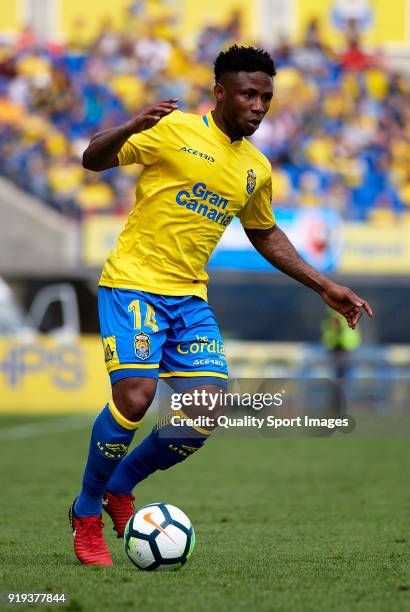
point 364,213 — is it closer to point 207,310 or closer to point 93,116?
point 93,116

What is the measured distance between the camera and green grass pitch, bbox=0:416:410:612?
392 cm

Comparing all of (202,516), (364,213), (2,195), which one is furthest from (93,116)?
(202,516)

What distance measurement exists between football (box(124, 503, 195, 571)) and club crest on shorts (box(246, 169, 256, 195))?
5.00ft

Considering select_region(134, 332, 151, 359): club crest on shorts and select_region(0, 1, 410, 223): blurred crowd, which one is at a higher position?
select_region(0, 1, 410, 223): blurred crowd

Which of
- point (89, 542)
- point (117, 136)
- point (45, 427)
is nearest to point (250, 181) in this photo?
point (117, 136)

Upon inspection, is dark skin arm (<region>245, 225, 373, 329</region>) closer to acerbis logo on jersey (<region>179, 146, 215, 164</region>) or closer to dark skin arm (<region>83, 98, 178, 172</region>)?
acerbis logo on jersey (<region>179, 146, 215, 164</region>)

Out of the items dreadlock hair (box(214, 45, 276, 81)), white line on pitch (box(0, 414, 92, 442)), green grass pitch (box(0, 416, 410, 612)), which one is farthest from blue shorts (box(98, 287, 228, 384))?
white line on pitch (box(0, 414, 92, 442))

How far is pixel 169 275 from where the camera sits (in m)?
4.82

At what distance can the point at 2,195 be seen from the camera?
1986 centimetres

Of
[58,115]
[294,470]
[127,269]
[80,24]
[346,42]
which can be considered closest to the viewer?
[127,269]

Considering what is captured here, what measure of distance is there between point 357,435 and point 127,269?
33.4 feet

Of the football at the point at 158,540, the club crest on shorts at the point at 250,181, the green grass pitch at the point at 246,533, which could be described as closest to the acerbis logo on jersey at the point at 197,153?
the club crest on shorts at the point at 250,181

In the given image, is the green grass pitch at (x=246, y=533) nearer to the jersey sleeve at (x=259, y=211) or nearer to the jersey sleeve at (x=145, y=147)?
the jersey sleeve at (x=259, y=211)

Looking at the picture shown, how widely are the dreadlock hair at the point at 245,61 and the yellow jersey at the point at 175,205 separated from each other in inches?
11.2
